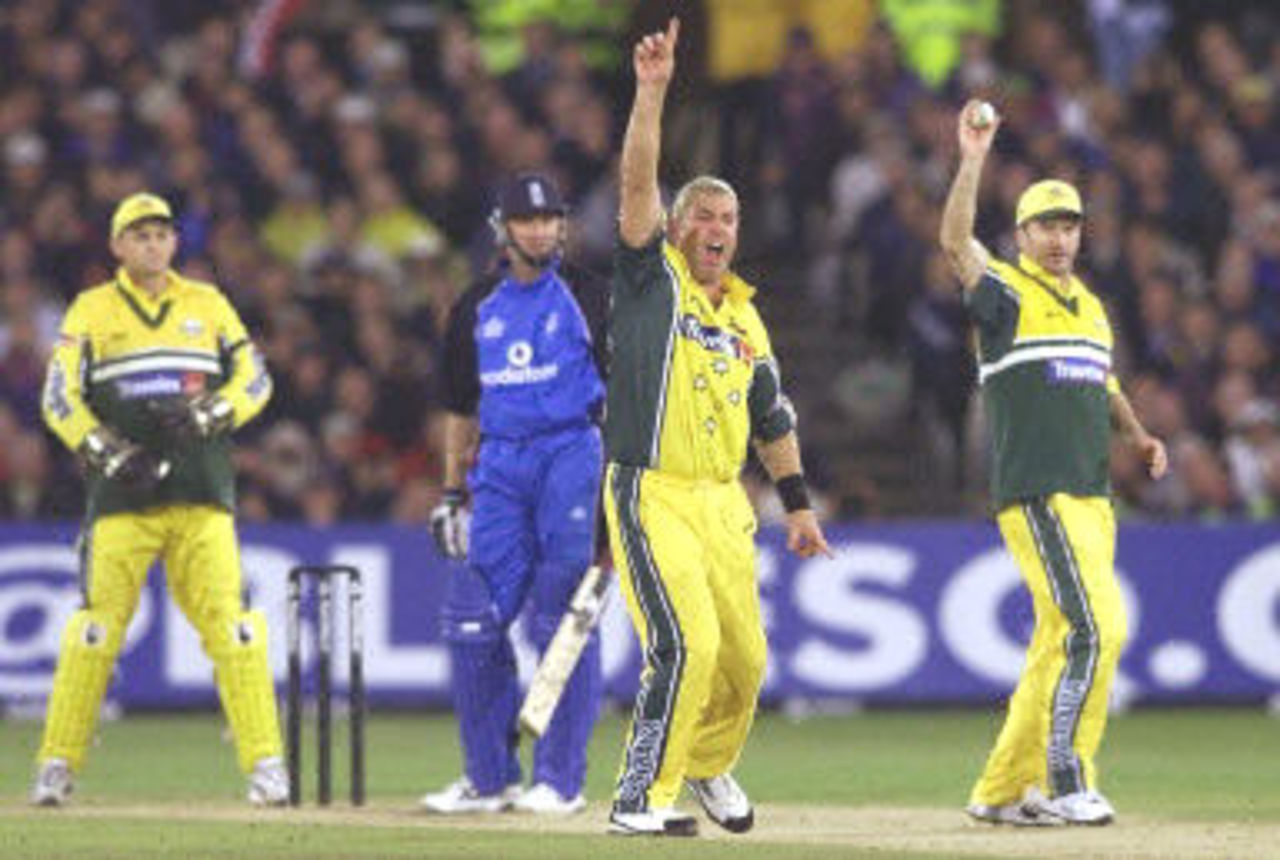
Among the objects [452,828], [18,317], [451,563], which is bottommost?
[452,828]

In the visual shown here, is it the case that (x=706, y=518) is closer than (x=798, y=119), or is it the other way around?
(x=706, y=518)

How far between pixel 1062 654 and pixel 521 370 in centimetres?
258

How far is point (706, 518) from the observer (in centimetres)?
1413

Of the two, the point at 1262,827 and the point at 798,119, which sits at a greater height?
the point at 798,119

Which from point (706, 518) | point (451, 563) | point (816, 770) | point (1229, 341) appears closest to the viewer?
point (706, 518)

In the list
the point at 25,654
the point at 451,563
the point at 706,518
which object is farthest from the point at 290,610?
the point at 25,654

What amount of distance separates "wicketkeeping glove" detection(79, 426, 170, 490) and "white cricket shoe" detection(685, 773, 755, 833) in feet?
10.9

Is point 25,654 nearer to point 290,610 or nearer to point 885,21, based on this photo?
point 290,610

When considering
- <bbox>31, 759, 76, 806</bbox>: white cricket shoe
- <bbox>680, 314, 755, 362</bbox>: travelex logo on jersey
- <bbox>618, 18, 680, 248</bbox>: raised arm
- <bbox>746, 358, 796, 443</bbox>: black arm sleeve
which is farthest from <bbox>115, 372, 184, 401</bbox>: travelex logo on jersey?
<bbox>618, 18, 680, 248</bbox>: raised arm

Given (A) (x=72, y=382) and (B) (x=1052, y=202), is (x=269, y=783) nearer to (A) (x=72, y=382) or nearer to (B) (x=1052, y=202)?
(A) (x=72, y=382)

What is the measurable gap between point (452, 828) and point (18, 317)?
9.39 metres

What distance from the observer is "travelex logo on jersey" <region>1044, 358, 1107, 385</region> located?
50.5 feet

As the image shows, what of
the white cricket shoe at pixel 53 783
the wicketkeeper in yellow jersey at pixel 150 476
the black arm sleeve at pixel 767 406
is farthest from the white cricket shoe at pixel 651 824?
the white cricket shoe at pixel 53 783

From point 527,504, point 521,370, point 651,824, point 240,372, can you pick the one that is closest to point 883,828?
point 651,824
